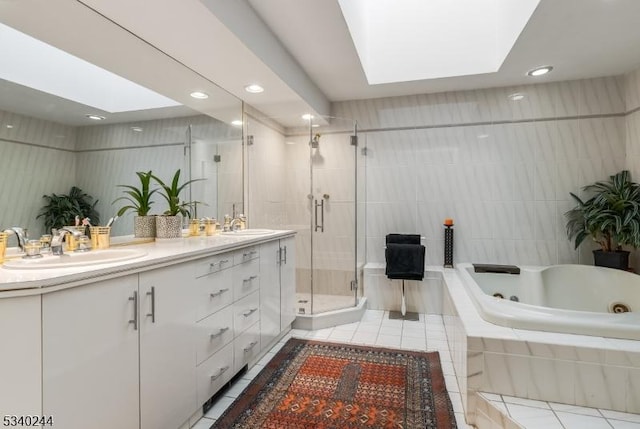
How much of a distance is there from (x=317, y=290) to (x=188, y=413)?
2.01 meters

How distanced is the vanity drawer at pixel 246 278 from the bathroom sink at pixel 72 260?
61cm

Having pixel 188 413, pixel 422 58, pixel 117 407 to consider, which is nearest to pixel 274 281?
pixel 188 413

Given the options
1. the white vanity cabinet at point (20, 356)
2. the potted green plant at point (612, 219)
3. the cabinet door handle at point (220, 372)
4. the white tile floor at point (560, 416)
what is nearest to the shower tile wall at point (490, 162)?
the potted green plant at point (612, 219)

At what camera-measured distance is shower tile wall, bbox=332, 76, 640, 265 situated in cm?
307

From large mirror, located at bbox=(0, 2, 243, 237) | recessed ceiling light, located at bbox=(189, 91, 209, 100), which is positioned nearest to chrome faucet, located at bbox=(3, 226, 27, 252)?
large mirror, located at bbox=(0, 2, 243, 237)

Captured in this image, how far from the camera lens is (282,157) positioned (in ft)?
11.9

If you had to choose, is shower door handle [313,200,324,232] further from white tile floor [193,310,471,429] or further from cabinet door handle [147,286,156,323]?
cabinet door handle [147,286,156,323]

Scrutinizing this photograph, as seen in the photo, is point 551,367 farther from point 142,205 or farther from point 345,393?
point 142,205

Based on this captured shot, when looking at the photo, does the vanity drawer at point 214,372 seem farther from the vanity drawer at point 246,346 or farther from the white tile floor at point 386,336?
the white tile floor at point 386,336

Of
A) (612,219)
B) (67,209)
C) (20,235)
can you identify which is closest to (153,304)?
(20,235)

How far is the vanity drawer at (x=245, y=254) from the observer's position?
1.98 meters

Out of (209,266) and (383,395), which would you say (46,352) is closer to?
(209,266)

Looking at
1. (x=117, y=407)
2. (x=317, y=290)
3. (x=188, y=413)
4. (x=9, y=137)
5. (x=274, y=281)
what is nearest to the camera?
(x=117, y=407)

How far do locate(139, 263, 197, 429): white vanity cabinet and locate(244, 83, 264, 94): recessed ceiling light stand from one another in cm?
163
